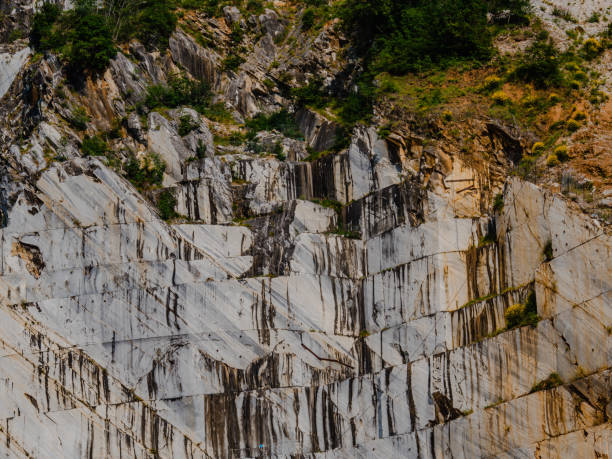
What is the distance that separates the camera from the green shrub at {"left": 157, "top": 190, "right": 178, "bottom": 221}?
131 ft

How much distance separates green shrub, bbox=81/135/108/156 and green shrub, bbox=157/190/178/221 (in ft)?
12.3

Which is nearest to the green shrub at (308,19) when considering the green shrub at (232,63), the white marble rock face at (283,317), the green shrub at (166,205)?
the green shrub at (232,63)

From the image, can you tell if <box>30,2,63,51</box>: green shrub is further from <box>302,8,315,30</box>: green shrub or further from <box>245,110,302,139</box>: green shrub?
<box>302,8,315,30</box>: green shrub

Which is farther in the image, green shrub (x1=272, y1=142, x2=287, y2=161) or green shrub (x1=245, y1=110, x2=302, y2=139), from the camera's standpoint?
green shrub (x1=245, y1=110, x2=302, y2=139)

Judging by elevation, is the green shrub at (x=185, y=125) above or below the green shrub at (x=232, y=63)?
below

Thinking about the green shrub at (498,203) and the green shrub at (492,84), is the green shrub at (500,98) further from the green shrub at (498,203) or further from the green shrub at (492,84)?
the green shrub at (498,203)

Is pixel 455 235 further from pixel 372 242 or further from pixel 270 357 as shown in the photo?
pixel 270 357

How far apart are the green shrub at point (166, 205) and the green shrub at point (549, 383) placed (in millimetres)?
16788

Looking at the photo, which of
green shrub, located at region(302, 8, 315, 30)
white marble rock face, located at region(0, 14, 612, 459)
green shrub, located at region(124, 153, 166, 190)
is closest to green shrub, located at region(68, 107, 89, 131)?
white marble rock face, located at region(0, 14, 612, 459)

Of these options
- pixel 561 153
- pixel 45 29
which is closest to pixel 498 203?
pixel 561 153

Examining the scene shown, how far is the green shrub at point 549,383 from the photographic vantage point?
3103 centimetres

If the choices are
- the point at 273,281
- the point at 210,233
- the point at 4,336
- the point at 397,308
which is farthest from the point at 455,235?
the point at 4,336

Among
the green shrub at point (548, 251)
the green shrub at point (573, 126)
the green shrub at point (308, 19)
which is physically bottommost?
the green shrub at point (548, 251)

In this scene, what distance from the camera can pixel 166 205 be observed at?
4012cm
